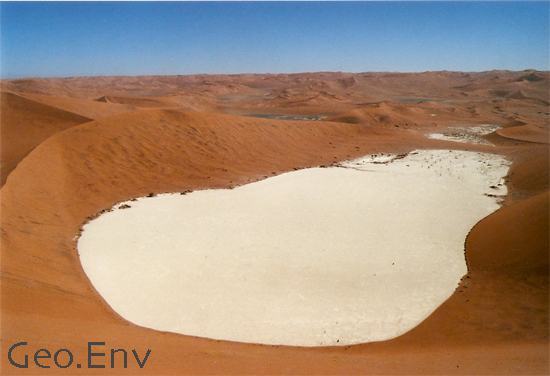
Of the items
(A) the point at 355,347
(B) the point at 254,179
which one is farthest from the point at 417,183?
(A) the point at 355,347

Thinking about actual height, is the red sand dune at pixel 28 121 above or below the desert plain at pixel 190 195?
above

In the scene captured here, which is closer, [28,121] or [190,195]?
[190,195]

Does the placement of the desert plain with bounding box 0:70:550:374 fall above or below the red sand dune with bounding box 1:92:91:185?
below

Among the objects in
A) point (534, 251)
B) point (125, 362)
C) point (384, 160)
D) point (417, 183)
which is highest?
point (384, 160)

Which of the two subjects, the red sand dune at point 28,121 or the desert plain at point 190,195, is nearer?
the desert plain at point 190,195

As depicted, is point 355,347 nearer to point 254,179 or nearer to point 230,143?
point 254,179

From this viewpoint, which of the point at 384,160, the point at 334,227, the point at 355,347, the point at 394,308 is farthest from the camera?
the point at 384,160

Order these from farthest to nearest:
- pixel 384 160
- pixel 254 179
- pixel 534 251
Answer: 1. pixel 384 160
2. pixel 254 179
3. pixel 534 251

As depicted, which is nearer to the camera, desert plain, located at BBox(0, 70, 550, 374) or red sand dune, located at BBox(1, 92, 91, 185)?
desert plain, located at BBox(0, 70, 550, 374)
